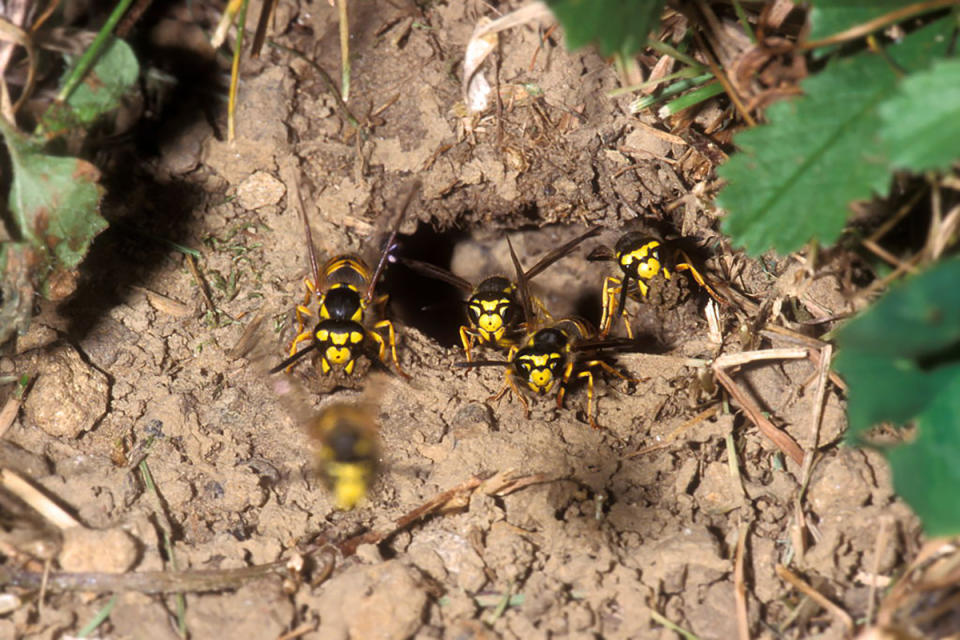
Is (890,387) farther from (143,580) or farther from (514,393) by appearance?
(143,580)

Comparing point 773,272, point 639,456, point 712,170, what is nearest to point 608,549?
point 639,456

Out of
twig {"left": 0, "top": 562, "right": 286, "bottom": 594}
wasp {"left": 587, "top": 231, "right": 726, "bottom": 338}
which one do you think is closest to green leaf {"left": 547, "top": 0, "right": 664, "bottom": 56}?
wasp {"left": 587, "top": 231, "right": 726, "bottom": 338}

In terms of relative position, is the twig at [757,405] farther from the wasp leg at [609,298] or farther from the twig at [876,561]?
the wasp leg at [609,298]

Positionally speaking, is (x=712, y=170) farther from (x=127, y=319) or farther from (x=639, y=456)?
(x=127, y=319)

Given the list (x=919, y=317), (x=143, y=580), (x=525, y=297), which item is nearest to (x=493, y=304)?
(x=525, y=297)

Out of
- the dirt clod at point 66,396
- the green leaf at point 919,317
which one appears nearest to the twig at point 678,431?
the green leaf at point 919,317

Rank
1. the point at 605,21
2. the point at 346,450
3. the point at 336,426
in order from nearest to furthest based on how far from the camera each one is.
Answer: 1. the point at 605,21
2. the point at 346,450
3. the point at 336,426
